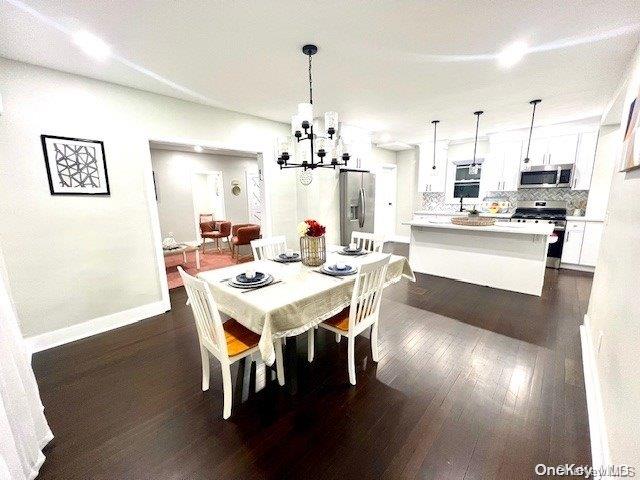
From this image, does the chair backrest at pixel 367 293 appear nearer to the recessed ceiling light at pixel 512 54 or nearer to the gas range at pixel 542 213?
the recessed ceiling light at pixel 512 54

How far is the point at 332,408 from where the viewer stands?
1744 millimetres

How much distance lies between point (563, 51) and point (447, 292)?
9.07 ft

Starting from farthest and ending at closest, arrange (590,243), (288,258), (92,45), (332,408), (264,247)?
1. (590,243)
2. (264,247)
3. (288,258)
4. (92,45)
5. (332,408)

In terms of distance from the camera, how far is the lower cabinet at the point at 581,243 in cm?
423

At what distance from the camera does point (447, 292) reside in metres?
3.66

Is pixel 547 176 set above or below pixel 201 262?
above

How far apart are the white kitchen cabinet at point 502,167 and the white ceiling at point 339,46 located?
1763 millimetres

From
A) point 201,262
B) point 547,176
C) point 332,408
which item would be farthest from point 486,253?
point 201,262

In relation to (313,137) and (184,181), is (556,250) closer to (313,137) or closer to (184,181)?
(313,137)

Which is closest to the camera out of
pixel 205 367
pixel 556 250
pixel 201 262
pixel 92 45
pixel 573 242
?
pixel 205 367

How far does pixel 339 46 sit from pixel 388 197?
5.29m

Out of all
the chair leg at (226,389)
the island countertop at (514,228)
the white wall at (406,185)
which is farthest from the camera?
the white wall at (406,185)

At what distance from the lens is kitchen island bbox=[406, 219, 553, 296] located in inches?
134

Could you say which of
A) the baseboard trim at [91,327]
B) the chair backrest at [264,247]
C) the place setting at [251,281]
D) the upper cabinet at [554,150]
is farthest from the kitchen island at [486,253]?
the baseboard trim at [91,327]
